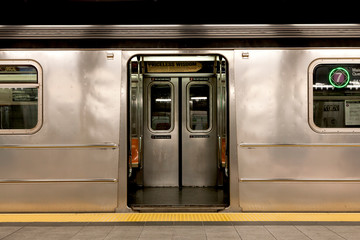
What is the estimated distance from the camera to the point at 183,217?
4.23 metres

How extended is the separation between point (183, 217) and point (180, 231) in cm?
49

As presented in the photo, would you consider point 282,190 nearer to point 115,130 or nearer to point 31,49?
point 115,130

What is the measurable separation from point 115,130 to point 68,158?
669 mm

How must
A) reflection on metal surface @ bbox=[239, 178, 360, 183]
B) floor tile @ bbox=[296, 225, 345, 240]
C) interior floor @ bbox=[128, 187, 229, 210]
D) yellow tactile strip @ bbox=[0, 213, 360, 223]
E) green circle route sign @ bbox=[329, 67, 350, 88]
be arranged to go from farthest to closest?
interior floor @ bbox=[128, 187, 229, 210], green circle route sign @ bbox=[329, 67, 350, 88], reflection on metal surface @ bbox=[239, 178, 360, 183], yellow tactile strip @ bbox=[0, 213, 360, 223], floor tile @ bbox=[296, 225, 345, 240]

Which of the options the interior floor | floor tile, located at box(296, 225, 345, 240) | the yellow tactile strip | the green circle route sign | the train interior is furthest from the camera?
the train interior

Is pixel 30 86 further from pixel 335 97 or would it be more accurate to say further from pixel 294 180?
pixel 335 97

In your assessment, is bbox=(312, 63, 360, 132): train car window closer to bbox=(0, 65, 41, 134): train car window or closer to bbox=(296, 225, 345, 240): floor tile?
bbox=(296, 225, 345, 240): floor tile

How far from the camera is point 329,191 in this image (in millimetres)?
4281

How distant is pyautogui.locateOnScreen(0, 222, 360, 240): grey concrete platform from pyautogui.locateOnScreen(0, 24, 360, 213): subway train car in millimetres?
407

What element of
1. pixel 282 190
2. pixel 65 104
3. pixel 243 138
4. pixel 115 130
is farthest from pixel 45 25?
pixel 282 190

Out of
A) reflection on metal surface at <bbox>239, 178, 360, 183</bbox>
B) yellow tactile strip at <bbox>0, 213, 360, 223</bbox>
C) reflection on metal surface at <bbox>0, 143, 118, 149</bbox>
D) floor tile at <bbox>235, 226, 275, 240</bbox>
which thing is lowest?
floor tile at <bbox>235, 226, 275, 240</bbox>
